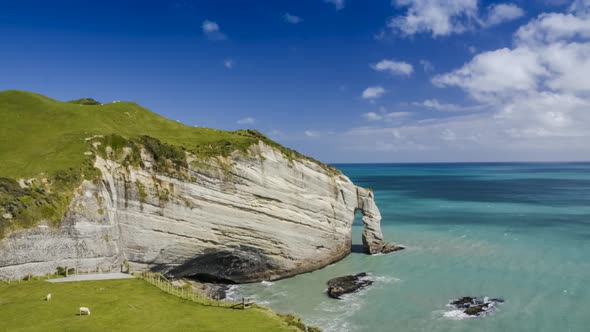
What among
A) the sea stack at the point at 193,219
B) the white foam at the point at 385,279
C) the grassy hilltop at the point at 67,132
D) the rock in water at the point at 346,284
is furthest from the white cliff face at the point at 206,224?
the white foam at the point at 385,279

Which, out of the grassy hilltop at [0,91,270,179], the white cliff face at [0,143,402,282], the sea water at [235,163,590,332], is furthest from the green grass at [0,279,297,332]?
the sea water at [235,163,590,332]

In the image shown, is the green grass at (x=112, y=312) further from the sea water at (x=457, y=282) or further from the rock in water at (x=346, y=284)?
the rock in water at (x=346, y=284)

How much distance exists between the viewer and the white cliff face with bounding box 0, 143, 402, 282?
27.5 m

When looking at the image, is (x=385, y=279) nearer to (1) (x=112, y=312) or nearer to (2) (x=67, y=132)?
(1) (x=112, y=312)

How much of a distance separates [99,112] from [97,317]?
88.2ft

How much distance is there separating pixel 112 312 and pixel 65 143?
1844 centimetres

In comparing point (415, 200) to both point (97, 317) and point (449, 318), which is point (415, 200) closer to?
point (449, 318)

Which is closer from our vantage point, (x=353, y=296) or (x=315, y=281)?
(x=353, y=296)

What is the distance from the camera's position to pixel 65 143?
32.4 m

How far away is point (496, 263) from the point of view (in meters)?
42.7

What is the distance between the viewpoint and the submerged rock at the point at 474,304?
29941 millimetres

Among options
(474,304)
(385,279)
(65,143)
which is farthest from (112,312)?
(474,304)

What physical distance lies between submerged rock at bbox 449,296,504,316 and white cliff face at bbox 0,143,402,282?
50.2 ft

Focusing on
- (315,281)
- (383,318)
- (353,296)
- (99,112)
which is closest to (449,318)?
(383,318)
